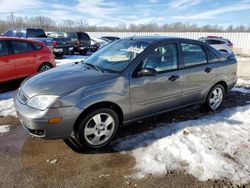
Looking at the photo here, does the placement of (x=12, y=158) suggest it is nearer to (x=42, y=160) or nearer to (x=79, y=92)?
(x=42, y=160)

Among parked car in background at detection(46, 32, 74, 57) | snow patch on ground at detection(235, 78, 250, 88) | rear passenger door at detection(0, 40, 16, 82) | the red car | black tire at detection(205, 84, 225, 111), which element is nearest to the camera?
black tire at detection(205, 84, 225, 111)

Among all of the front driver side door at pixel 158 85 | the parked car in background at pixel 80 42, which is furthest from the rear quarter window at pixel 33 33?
the front driver side door at pixel 158 85

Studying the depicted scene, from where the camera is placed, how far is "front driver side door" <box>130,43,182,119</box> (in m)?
3.97

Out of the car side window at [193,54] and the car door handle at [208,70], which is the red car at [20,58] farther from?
the car door handle at [208,70]

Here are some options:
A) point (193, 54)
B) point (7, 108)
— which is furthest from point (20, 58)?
point (193, 54)

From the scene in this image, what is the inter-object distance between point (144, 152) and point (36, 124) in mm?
1569

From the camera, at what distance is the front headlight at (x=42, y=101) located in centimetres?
328

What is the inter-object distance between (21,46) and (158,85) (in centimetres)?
485

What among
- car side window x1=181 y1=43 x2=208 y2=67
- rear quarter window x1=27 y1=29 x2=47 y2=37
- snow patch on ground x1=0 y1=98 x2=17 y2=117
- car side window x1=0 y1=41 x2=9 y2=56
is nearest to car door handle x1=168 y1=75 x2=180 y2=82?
car side window x1=181 y1=43 x2=208 y2=67

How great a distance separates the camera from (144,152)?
12.1 ft

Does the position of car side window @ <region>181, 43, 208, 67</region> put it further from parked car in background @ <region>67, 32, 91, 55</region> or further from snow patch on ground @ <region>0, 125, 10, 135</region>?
parked car in background @ <region>67, 32, 91, 55</region>

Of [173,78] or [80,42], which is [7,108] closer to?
[173,78]

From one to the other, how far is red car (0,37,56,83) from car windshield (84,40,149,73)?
3.22 metres

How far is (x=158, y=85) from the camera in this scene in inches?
164
